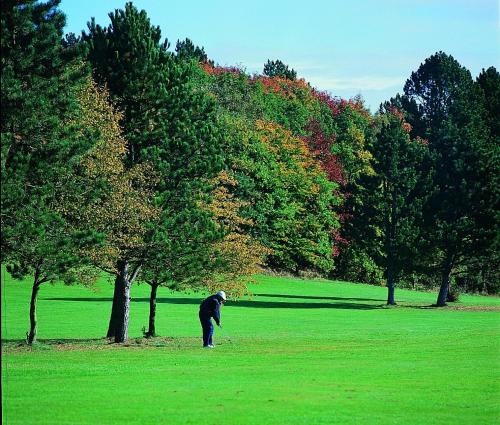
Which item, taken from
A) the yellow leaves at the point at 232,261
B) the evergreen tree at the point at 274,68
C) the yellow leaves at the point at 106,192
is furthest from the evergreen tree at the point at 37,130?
the evergreen tree at the point at 274,68

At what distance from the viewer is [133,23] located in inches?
1617

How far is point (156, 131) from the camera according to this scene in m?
41.5

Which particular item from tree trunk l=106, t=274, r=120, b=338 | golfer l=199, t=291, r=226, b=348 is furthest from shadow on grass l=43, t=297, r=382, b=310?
golfer l=199, t=291, r=226, b=348

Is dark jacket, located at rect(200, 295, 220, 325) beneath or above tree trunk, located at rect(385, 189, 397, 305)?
beneath

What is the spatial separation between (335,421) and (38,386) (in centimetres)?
798

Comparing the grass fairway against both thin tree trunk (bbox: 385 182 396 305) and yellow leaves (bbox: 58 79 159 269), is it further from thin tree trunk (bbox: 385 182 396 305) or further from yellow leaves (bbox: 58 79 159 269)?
thin tree trunk (bbox: 385 182 396 305)

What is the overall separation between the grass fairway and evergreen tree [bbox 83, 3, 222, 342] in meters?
4.25

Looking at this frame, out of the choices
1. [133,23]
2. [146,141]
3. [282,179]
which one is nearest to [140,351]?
[146,141]

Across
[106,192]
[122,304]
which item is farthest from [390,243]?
[106,192]

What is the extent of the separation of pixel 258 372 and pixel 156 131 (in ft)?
59.5

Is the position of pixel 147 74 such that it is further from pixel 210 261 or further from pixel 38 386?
pixel 38 386

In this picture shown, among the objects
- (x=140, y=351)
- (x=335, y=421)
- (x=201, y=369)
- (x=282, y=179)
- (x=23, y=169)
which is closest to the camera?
(x=335, y=421)

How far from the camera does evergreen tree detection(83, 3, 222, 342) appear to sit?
134 feet

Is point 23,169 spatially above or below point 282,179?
below
